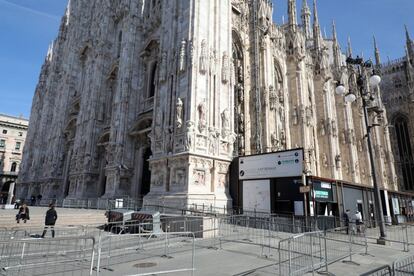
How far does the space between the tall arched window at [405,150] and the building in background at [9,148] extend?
7482 cm

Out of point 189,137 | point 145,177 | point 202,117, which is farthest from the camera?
point 145,177

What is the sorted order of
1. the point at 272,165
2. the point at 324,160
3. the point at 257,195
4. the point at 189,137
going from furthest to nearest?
the point at 324,160, the point at 189,137, the point at 257,195, the point at 272,165

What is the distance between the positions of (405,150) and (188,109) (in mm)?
49896

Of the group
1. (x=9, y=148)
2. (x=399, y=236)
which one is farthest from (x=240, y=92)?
(x=9, y=148)

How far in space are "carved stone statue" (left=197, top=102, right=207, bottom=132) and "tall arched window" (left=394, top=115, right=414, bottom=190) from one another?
4767 cm

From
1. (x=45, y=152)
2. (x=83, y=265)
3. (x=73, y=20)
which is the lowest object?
(x=83, y=265)

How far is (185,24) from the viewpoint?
18.0 m

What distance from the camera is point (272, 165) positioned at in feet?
46.8

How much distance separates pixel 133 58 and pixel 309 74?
23.3 meters

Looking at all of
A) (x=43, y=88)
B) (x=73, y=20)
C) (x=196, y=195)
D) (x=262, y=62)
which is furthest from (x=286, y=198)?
(x=43, y=88)

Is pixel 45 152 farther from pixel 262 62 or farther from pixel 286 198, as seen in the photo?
pixel 286 198

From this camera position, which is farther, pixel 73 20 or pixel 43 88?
pixel 43 88

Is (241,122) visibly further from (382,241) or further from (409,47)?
(409,47)

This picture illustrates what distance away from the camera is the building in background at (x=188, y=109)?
53.1ft
